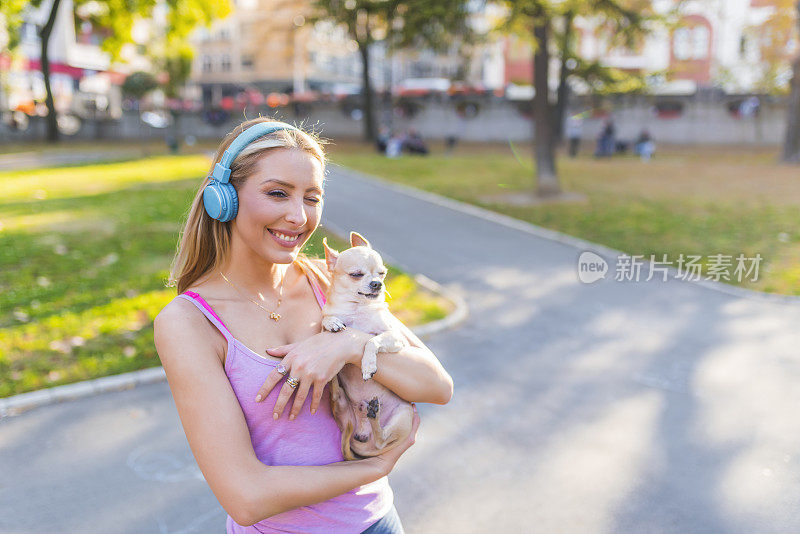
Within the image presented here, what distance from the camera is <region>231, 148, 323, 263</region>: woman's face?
2.07 meters

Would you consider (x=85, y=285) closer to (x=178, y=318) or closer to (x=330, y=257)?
(x=330, y=257)

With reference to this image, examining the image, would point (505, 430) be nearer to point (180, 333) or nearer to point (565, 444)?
point (565, 444)

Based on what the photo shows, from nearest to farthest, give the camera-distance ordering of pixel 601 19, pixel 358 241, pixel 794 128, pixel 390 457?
1. pixel 390 457
2. pixel 358 241
3. pixel 601 19
4. pixel 794 128

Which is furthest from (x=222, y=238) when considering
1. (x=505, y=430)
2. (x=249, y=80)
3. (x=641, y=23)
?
(x=249, y=80)

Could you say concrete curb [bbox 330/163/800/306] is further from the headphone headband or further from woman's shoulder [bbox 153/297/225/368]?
woman's shoulder [bbox 153/297/225/368]

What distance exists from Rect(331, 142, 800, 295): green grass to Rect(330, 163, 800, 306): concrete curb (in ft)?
1.32

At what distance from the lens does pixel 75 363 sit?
284 inches

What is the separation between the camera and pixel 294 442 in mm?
2092

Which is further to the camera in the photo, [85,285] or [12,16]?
[12,16]

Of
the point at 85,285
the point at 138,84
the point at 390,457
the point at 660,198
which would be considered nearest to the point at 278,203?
the point at 390,457

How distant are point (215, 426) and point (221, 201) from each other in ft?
2.38

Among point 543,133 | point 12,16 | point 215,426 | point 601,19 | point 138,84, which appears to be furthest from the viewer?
point 138,84

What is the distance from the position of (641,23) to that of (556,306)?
12.4 meters

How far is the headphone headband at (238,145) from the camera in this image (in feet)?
6.77
